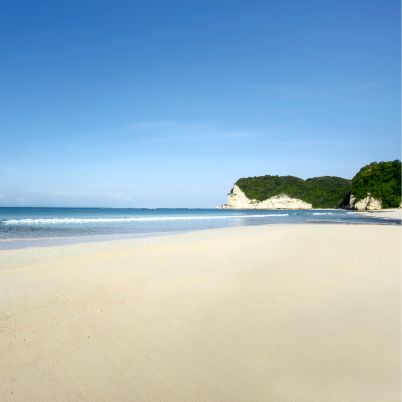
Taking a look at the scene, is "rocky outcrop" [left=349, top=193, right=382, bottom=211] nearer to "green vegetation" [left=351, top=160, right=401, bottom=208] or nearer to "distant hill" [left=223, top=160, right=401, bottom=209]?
"distant hill" [left=223, top=160, right=401, bottom=209]

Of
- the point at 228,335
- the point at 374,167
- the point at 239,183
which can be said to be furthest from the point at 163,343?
the point at 239,183

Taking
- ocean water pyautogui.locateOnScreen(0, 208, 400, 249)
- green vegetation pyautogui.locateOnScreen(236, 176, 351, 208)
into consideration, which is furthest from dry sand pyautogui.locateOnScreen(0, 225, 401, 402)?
green vegetation pyautogui.locateOnScreen(236, 176, 351, 208)

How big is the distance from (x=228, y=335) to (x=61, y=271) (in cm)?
549

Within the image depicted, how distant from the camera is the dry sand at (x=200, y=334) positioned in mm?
3207

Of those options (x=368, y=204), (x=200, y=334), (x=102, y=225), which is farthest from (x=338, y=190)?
(x=200, y=334)

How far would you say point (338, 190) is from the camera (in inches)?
5999

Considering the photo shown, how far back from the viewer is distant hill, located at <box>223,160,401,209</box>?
321ft

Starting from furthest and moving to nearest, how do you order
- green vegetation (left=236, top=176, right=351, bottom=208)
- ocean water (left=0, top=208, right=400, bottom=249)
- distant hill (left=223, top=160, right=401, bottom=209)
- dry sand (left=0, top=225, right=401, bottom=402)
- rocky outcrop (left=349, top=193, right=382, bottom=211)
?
green vegetation (left=236, top=176, right=351, bottom=208)
rocky outcrop (left=349, top=193, right=382, bottom=211)
distant hill (left=223, top=160, right=401, bottom=209)
ocean water (left=0, top=208, right=400, bottom=249)
dry sand (left=0, top=225, right=401, bottom=402)

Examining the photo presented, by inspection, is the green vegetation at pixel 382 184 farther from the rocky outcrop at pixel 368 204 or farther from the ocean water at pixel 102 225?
the ocean water at pixel 102 225

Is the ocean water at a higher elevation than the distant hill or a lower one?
lower

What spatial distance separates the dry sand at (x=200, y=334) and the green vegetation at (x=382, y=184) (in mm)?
102010

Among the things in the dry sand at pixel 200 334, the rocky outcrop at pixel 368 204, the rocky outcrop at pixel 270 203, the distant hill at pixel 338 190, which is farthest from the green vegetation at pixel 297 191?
the dry sand at pixel 200 334

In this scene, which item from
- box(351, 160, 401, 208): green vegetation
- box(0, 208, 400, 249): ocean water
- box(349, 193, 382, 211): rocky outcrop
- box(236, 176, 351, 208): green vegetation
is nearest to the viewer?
box(0, 208, 400, 249): ocean water

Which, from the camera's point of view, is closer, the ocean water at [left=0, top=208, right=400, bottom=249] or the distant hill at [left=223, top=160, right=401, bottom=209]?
the ocean water at [left=0, top=208, right=400, bottom=249]
